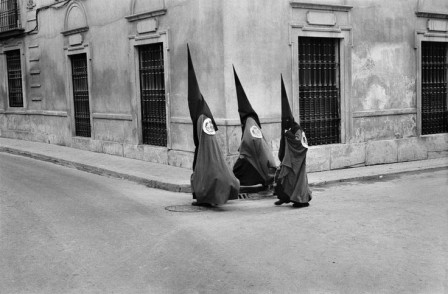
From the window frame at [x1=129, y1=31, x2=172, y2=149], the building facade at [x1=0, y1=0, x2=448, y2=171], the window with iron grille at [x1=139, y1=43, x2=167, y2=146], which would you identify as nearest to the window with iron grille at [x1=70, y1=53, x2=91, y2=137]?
the building facade at [x1=0, y1=0, x2=448, y2=171]

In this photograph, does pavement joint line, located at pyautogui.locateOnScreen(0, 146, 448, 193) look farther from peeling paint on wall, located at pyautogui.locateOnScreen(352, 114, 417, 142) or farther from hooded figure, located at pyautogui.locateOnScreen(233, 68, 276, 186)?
peeling paint on wall, located at pyautogui.locateOnScreen(352, 114, 417, 142)

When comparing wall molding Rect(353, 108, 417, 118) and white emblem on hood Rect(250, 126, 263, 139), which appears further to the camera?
wall molding Rect(353, 108, 417, 118)

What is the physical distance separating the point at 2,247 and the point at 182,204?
11.8ft

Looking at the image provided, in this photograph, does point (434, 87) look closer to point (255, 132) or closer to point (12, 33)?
point (255, 132)

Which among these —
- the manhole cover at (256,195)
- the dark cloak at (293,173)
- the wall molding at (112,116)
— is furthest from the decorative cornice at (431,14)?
the wall molding at (112,116)

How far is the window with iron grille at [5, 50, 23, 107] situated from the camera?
22281 millimetres

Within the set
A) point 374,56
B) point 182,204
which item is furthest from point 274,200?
point 374,56

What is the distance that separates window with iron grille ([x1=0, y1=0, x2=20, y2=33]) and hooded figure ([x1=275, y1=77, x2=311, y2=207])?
1497 centimetres

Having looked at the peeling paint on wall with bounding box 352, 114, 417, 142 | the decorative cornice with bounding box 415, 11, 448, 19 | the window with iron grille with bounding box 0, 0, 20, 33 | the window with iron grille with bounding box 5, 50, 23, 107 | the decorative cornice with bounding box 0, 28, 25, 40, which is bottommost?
the peeling paint on wall with bounding box 352, 114, 417, 142

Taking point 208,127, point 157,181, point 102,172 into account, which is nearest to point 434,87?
point 157,181

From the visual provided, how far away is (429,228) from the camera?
25.6 ft

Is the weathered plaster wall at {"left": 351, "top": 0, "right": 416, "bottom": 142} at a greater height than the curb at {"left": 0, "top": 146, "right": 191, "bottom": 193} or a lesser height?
greater

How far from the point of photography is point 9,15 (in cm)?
2236

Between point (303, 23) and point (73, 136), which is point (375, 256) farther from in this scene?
point (73, 136)
